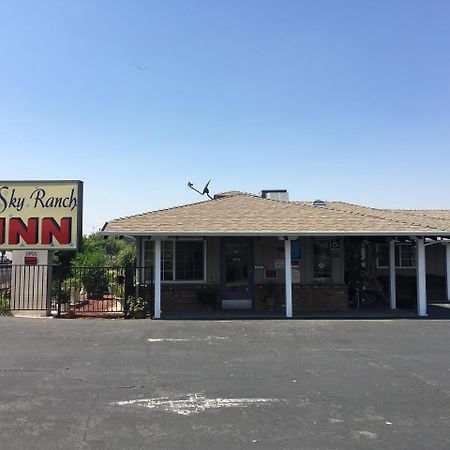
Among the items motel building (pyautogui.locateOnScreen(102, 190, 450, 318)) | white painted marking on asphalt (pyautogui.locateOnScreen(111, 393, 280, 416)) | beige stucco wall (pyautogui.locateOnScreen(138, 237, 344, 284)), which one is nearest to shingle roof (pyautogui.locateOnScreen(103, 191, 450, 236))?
motel building (pyautogui.locateOnScreen(102, 190, 450, 318))

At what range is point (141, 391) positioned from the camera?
21.5 feet

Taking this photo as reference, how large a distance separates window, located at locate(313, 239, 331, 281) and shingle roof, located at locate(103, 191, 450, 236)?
111cm

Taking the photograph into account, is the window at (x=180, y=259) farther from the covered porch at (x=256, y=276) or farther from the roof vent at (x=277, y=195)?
the roof vent at (x=277, y=195)

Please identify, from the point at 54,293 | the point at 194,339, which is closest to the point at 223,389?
the point at 194,339

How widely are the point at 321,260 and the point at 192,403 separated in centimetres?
1096

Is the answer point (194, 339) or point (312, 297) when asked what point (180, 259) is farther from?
point (194, 339)

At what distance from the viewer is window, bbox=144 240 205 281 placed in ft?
51.8

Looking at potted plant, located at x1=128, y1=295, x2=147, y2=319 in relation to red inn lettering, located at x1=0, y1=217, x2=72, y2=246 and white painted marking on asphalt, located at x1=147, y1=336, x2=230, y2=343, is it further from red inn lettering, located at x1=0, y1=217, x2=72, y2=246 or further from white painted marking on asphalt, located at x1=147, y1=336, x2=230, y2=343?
white painted marking on asphalt, located at x1=147, y1=336, x2=230, y2=343

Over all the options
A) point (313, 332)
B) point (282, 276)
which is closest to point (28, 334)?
point (313, 332)

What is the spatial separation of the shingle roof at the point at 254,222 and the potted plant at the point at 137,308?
221 cm

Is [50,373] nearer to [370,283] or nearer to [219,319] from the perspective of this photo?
[219,319]

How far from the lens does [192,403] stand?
6035 millimetres

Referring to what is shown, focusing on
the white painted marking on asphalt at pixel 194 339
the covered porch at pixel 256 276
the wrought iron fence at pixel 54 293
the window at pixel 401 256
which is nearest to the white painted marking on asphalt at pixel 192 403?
the white painted marking on asphalt at pixel 194 339

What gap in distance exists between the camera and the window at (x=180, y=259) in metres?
15.8
